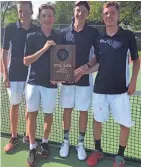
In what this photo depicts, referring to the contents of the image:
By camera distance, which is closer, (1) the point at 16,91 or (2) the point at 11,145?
(1) the point at 16,91

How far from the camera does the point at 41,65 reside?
10.8 ft

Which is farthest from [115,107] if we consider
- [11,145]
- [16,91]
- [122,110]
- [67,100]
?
[11,145]

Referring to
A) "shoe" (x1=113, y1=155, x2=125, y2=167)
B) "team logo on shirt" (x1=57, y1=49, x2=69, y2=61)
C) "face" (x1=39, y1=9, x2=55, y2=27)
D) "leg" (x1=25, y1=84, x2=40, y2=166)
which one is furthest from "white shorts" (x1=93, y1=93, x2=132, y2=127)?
"face" (x1=39, y1=9, x2=55, y2=27)

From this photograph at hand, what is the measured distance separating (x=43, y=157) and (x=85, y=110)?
74 centimetres

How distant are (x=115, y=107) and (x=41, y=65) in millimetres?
889

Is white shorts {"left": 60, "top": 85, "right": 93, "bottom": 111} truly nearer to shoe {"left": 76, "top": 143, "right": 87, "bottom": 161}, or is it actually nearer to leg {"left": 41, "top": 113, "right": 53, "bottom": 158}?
leg {"left": 41, "top": 113, "right": 53, "bottom": 158}

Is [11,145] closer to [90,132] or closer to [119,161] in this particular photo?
[90,132]

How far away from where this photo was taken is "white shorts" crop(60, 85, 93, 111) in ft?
11.1

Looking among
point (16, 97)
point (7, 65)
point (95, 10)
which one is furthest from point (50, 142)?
point (95, 10)

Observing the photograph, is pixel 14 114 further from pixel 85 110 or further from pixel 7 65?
pixel 85 110

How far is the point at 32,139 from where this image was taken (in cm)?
352

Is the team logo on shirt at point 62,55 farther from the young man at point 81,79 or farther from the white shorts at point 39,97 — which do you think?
the white shorts at point 39,97

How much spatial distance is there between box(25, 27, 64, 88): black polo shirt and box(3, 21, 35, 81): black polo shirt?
0.23 metres

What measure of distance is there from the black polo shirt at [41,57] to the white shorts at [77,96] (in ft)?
0.64
